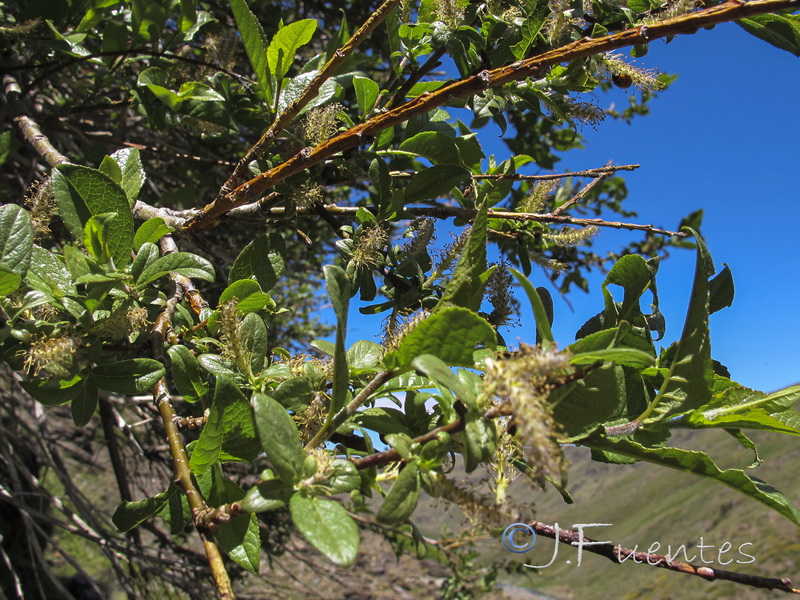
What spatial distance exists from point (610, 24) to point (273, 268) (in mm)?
819

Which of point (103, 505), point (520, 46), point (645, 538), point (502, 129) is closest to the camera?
point (520, 46)

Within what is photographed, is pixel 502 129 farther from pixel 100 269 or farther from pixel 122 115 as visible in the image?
pixel 122 115

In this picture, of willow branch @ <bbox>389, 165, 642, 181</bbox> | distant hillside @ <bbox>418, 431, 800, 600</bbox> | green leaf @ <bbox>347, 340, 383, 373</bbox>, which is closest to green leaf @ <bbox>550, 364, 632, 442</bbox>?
green leaf @ <bbox>347, 340, 383, 373</bbox>

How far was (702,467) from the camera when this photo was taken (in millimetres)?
651

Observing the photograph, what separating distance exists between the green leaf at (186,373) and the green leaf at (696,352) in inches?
24.2

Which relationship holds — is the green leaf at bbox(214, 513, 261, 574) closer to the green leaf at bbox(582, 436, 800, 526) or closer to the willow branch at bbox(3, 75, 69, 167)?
the green leaf at bbox(582, 436, 800, 526)

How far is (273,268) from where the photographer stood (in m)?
1.00

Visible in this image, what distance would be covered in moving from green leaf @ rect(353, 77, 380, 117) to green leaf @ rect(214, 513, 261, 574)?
2.53 feet

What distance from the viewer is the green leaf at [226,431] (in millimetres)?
643

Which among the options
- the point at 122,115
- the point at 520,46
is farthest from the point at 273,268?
the point at 122,115

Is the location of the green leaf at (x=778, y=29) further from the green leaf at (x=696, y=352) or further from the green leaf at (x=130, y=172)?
the green leaf at (x=130, y=172)

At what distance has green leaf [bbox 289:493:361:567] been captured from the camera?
0.51 m

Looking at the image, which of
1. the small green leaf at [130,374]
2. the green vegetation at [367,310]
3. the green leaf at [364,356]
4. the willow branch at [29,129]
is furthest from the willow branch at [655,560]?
the willow branch at [29,129]

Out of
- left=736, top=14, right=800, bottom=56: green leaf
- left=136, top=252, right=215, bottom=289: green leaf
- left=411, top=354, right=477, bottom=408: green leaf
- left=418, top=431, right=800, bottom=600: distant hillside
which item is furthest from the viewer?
left=418, top=431, right=800, bottom=600: distant hillside
